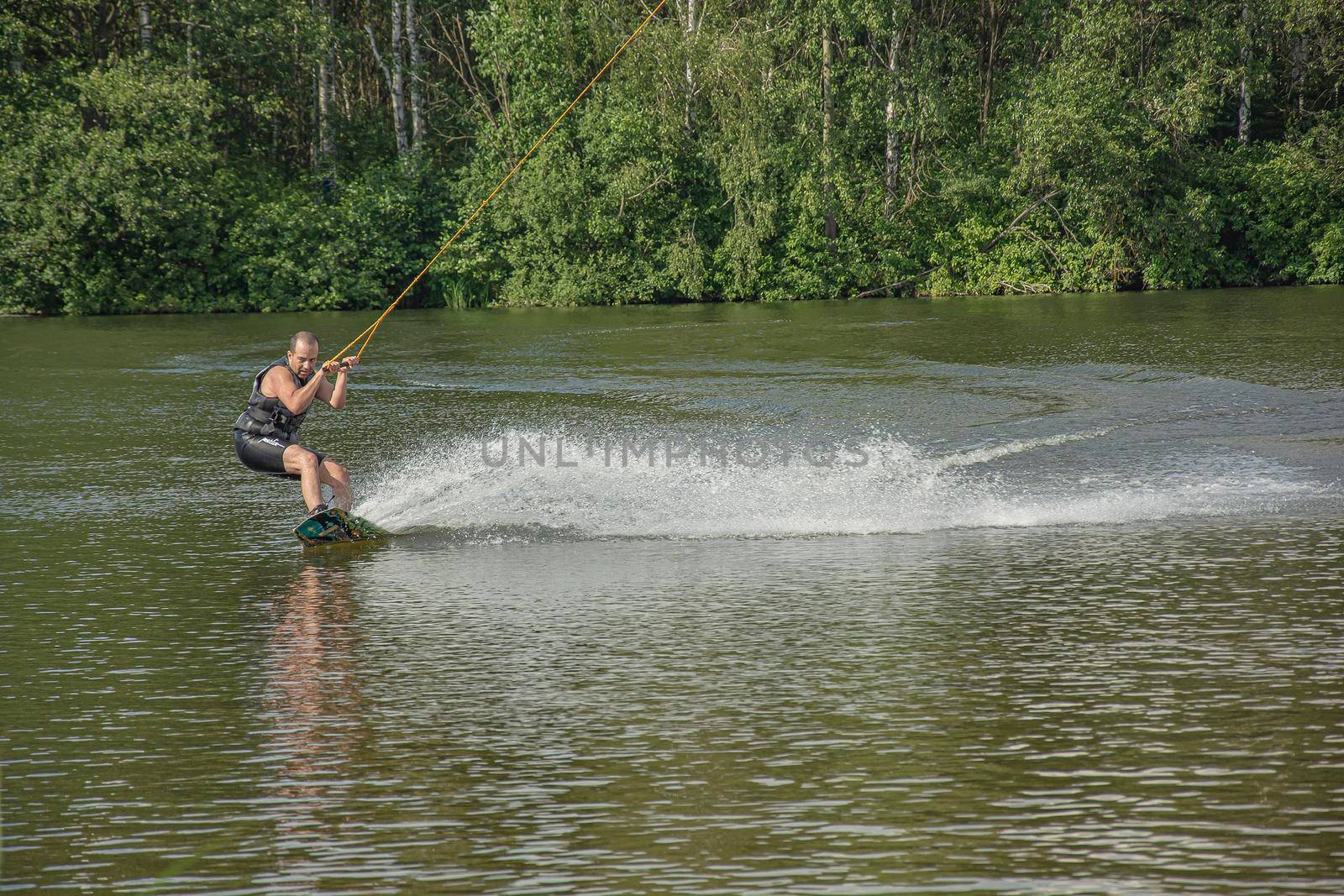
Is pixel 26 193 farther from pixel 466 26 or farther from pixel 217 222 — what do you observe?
pixel 466 26

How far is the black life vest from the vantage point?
822 cm

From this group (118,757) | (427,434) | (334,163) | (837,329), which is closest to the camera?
(118,757)

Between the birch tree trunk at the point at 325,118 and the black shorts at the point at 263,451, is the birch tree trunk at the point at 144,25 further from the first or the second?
the black shorts at the point at 263,451

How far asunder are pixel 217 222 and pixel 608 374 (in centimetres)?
1709

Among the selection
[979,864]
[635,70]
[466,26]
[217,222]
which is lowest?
[979,864]

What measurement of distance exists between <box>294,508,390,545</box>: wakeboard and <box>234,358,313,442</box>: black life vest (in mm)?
792

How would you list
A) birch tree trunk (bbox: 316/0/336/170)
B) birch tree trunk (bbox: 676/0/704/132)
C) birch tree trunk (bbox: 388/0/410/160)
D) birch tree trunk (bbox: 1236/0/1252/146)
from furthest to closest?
birch tree trunk (bbox: 316/0/336/170), birch tree trunk (bbox: 388/0/410/160), birch tree trunk (bbox: 1236/0/1252/146), birch tree trunk (bbox: 676/0/704/132)

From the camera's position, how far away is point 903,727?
14.4 ft

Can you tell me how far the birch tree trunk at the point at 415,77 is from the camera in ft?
110

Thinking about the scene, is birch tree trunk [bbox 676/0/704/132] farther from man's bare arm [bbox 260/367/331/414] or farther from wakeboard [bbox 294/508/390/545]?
wakeboard [bbox 294/508/390/545]

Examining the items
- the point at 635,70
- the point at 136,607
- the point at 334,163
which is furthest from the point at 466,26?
the point at 136,607

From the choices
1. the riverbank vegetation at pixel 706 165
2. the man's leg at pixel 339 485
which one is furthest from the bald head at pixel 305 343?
the riverbank vegetation at pixel 706 165

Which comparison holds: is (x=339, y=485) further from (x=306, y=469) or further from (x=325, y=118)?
(x=325, y=118)

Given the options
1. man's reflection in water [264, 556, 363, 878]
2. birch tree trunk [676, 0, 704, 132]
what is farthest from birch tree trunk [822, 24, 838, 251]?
man's reflection in water [264, 556, 363, 878]
